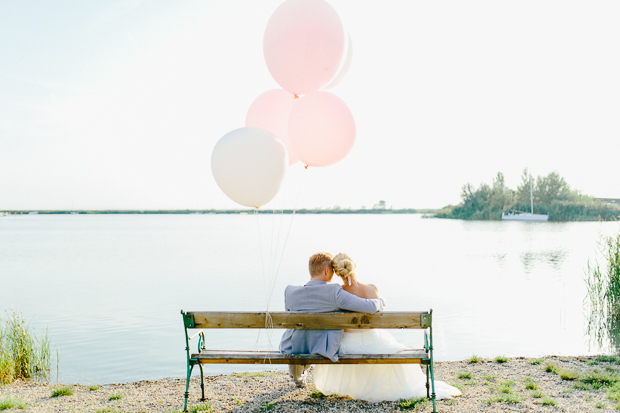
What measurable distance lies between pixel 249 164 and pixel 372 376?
2229 millimetres

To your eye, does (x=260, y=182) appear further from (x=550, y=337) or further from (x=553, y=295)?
(x=553, y=295)

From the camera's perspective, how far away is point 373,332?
3955mm

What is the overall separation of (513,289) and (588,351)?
19.8ft

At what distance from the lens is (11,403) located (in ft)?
13.7

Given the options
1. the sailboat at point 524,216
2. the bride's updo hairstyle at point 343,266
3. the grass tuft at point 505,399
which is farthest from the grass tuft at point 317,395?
the sailboat at point 524,216

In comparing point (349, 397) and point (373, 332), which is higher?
point (373, 332)

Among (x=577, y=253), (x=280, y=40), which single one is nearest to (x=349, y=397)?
(x=280, y=40)

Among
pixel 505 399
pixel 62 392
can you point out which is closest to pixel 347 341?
pixel 505 399

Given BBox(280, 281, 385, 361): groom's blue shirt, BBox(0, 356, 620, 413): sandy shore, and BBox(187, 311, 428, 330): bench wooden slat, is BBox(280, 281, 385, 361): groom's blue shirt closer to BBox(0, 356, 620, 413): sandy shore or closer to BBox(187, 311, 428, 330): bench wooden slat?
BBox(187, 311, 428, 330): bench wooden slat

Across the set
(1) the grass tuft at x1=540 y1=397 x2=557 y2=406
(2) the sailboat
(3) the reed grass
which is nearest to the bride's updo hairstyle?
(1) the grass tuft at x1=540 y1=397 x2=557 y2=406

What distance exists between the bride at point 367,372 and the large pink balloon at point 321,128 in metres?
1.12

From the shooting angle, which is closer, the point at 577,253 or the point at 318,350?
the point at 318,350

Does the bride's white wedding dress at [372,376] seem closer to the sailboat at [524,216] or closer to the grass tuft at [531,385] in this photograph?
the grass tuft at [531,385]

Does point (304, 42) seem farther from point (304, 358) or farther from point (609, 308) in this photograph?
point (609, 308)
